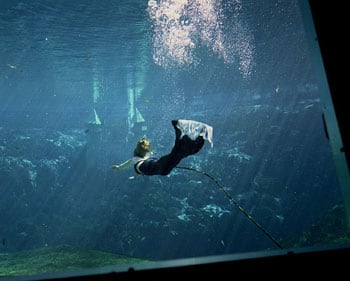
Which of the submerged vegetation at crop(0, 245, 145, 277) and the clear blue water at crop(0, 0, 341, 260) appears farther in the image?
the clear blue water at crop(0, 0, 341, 260)

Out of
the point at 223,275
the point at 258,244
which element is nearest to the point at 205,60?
the point at 258,244

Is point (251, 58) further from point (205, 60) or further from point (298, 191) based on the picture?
point (298, 191)

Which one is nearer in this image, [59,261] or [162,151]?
[59,261]

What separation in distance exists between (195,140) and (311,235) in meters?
11.1

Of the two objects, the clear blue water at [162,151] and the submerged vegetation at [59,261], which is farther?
the clear blue water at [162,151]

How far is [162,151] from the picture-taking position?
27.0 metres

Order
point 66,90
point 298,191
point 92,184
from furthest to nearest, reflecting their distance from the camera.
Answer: point 66,90, point 92,184, point 298,191

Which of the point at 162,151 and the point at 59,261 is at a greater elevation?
the point at 59,261

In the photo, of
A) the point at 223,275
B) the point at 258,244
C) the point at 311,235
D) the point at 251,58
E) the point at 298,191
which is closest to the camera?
the point at 223,275

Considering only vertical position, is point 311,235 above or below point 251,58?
below

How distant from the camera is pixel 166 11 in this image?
1998 centimetres

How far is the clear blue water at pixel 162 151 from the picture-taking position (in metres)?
15.9

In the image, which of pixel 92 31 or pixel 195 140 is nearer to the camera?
pixel 195 140

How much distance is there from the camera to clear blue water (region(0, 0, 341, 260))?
1594 cm
